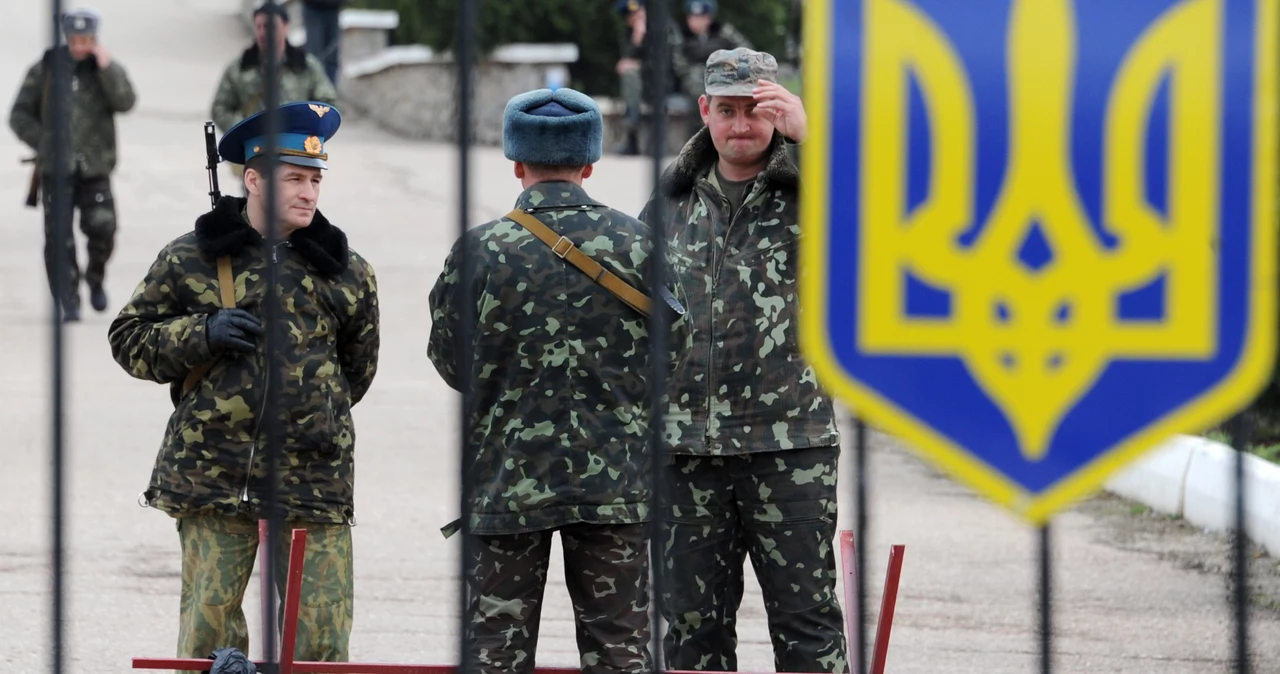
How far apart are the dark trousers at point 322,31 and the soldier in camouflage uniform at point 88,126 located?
6827 millimetres

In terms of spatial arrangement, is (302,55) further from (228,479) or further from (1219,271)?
(1219,271)

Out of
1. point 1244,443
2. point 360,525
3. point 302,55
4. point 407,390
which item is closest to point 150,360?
point 1244,443

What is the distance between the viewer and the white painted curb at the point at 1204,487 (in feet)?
21.4

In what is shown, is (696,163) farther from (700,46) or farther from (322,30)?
(322,30)

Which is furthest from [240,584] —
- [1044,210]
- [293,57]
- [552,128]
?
[293,57]

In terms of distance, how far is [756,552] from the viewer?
14.1ft

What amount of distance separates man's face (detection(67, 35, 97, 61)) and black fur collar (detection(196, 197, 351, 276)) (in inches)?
219

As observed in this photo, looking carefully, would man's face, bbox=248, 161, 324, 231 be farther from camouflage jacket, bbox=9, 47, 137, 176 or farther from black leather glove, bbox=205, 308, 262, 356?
camouflage jacket, bbox=9, 47, 137, 176

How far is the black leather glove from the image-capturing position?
4.01 m

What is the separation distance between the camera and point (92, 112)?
32.1 feet

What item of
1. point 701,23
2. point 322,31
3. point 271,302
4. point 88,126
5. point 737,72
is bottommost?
point 271,302

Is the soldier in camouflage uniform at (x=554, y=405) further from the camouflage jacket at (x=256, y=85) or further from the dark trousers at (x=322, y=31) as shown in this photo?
the dark trousers at (x=322, y=31)

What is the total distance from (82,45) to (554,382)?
6.49m

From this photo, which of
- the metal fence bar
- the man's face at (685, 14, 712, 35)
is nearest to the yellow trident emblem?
the metal fence bar
